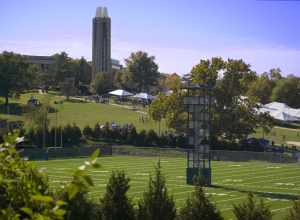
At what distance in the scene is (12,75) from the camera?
77.4 metres

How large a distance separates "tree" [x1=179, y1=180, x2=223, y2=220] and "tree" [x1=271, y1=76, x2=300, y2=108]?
281 ft

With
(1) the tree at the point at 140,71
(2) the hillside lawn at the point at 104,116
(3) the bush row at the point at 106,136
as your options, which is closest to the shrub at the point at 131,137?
(3) the bush row at the point at 106,136

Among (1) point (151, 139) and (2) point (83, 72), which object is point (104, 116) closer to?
(1) point (151, 139)

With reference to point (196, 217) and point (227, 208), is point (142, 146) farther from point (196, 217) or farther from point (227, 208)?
point (196, 217)

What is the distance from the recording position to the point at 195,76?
6025 cm

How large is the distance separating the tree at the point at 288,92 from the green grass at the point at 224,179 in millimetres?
51138

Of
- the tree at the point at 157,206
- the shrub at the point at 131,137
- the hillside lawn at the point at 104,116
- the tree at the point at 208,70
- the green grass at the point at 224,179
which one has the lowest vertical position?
the green grass at the point at 224,179

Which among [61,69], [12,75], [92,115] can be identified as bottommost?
[92,115]

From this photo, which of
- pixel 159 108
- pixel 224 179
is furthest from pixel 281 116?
pixel 224 179

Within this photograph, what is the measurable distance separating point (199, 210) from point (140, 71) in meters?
113

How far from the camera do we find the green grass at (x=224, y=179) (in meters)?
25.5

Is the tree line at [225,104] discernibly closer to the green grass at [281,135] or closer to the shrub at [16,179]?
the green grass at [281,135]

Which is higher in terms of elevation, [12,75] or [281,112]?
[12,75]

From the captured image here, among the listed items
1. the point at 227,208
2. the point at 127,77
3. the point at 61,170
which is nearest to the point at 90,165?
the point at 227,208
